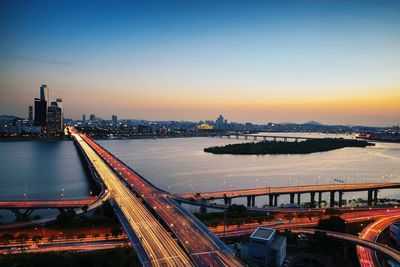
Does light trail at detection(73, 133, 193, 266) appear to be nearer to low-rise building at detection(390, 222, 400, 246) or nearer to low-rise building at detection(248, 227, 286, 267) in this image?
low-rise building at detection(248, 227, 286, 267)

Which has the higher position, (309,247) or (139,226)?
(139,226)

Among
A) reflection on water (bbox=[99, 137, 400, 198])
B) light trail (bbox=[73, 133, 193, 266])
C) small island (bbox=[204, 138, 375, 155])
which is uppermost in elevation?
small island (bbox=[204, 138, 375, 155])

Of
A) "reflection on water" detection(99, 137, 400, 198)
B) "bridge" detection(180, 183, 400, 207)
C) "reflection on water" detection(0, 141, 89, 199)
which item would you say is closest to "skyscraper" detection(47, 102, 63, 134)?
"reflection on water" detection(0, 141, 89, 199)

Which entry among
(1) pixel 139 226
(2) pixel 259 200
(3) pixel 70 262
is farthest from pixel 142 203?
(2) pixel 259 200

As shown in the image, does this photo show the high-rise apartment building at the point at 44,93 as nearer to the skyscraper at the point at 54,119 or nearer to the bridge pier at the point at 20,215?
the skyscraper at the point at 54,119

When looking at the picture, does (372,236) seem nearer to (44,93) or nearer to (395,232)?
(395,232)

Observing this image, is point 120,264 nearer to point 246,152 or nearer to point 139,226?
point 139,226
